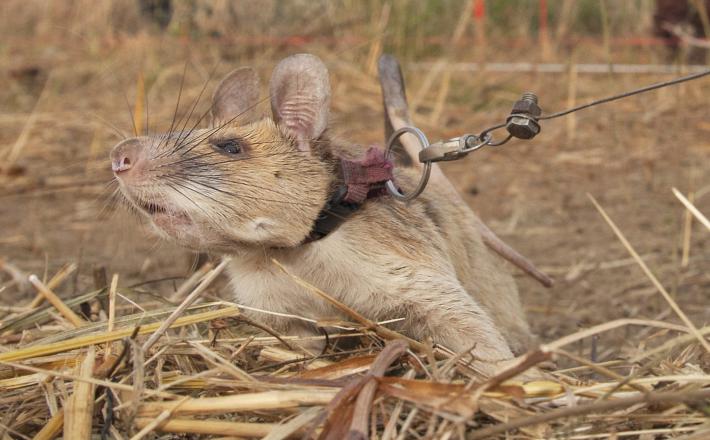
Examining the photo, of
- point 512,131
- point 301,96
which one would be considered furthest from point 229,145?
point 512,131

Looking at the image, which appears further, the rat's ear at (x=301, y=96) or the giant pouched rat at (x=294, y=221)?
the rat's ear at (x=301, y=96)

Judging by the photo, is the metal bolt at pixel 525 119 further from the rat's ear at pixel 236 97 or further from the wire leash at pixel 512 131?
the rat's ear at pixel 236 97

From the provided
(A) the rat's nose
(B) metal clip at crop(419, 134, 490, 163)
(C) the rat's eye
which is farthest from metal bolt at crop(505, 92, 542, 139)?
(A) the rat's nose

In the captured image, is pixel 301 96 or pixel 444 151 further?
pixel 301 96

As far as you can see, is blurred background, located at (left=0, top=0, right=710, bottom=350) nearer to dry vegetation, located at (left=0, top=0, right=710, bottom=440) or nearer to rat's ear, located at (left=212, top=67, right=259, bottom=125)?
dry vegetation, located at (left=0, top=0, right=710, bottom=440)

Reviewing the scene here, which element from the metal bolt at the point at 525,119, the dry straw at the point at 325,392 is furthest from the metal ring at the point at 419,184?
the dry straw at the point at 325,392

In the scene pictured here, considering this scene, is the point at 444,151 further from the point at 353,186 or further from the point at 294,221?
the point at 294,221

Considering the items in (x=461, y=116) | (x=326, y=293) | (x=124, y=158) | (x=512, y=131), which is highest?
(x=461, y=116)
